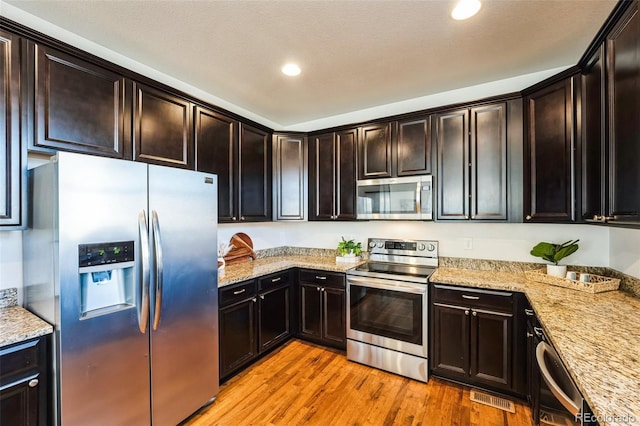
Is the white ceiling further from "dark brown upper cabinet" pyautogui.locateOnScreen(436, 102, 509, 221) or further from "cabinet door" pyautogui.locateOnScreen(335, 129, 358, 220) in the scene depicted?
"cabinet door" pyautogui.locateOnScreen(335, 129, 358, 220)

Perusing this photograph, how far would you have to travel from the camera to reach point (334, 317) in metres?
3.01

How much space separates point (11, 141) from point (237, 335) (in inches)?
81.0

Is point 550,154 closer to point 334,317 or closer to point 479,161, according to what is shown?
point 479,161

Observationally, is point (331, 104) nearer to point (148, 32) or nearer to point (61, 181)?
point (148, 32)

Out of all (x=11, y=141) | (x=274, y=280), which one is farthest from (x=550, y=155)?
(x=11, y=141)

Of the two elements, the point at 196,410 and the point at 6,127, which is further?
the point at 196,410

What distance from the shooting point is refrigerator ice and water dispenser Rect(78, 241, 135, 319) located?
4.95ft

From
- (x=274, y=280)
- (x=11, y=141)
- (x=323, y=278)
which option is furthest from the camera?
(x=323, y=278)

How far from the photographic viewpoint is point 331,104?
328cm

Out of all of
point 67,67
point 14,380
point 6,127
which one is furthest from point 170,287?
point 67,67

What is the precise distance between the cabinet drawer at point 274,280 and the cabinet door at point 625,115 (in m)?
2.64

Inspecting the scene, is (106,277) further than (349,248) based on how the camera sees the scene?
No

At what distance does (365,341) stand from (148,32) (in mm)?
3153

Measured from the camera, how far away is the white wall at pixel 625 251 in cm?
193
